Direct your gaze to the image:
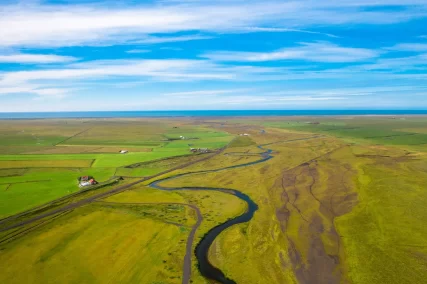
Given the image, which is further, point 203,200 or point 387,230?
point 203,200

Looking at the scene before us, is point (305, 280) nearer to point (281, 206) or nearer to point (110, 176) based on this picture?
point (281, 206)

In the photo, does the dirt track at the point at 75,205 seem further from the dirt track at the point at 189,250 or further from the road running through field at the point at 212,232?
the dirt track at the point at 189,250

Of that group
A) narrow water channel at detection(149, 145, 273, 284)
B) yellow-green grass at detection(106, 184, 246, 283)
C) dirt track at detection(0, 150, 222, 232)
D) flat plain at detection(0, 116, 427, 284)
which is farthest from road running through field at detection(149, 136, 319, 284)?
dirt track at detection(0, 150, 222, 232)

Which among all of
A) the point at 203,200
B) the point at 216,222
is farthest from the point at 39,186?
the point at 216,222

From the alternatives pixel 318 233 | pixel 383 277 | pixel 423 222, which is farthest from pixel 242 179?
pixel 383 277

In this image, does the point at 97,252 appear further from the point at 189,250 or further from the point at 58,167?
the point at 58,167
